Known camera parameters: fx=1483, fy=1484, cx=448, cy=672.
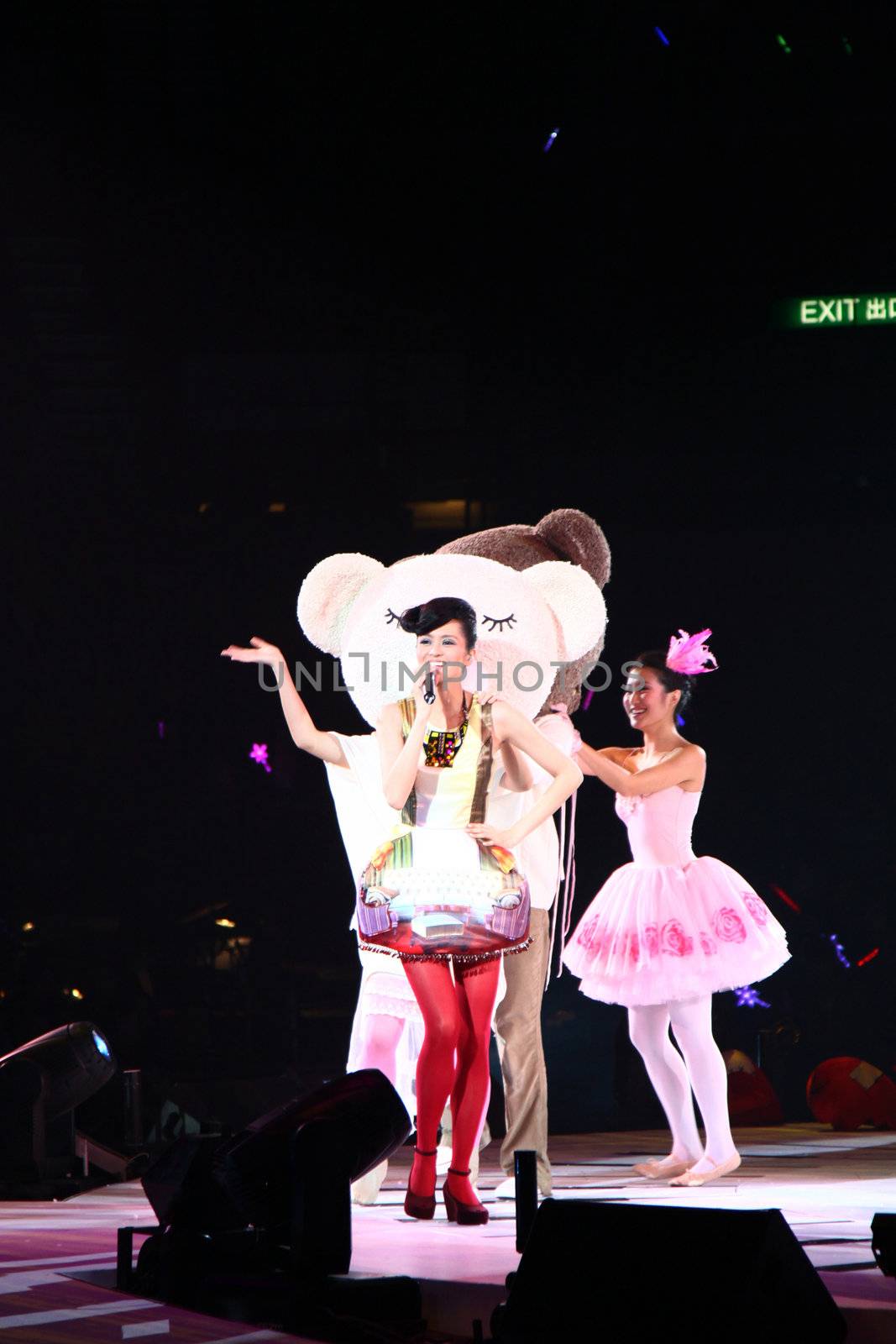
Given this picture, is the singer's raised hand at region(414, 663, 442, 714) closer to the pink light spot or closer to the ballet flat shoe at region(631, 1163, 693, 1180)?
the ballet flat shoe at region(631, 1163, 693, 1180)

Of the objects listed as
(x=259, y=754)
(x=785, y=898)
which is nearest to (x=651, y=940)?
(x=785, y=898)

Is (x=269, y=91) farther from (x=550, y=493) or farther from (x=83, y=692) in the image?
(x=83, y=692)

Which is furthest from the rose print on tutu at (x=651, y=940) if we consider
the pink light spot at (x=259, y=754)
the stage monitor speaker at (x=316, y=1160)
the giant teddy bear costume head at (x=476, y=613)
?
the pink light spot at (x=259, y=754)

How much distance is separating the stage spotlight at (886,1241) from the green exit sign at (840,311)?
5.97 m

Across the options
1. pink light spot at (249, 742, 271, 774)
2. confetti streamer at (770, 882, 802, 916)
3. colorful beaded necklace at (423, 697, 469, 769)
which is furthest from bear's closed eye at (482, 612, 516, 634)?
confetti streamer at (770, 882, 802, 916)

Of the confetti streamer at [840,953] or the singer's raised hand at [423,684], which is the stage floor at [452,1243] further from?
the confetti streamer at [840,953]

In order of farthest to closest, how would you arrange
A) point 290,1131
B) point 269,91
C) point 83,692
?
point 83,692 < point 269,91 < point 290,1131

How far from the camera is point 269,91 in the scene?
20.4ft

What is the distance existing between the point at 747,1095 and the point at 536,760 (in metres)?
3.68

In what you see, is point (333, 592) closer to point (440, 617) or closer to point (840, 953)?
point (440, 617)

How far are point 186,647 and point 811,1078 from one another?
12.3ft

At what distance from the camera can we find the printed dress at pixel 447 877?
10.8ft

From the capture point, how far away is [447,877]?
10.9 feet

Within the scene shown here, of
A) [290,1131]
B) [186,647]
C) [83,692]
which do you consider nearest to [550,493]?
[186,647]
